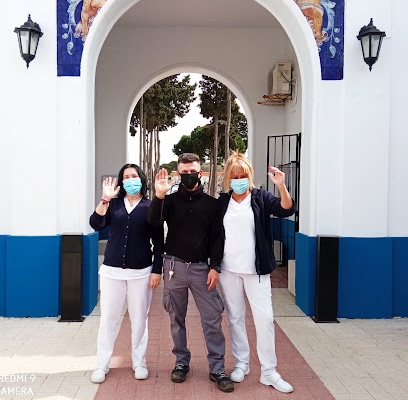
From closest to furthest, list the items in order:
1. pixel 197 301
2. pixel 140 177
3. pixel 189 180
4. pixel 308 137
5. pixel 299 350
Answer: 1. pixel 189 180
2. pixel 197 301
3. pixel 140 177
4. pixel 299 350
5. pixel 308 137

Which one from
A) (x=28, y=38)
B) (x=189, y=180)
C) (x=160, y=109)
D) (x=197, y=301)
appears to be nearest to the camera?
(x=189, y=180)

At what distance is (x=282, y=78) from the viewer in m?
9.38

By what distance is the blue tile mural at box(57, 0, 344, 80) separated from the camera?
229 inches

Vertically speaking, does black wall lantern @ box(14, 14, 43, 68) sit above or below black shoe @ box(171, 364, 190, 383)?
above

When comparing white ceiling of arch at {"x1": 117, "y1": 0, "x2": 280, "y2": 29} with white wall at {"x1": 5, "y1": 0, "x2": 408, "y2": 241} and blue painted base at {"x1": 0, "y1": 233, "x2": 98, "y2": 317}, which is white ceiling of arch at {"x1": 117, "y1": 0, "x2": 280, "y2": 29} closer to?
white wall at {"x1": 5, "y1": 0, "x2": 408, "y2": 241}

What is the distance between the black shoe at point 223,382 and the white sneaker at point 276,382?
29 centimetres

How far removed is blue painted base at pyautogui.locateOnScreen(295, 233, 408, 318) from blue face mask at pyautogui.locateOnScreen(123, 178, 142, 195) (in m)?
2.75

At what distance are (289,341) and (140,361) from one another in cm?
176

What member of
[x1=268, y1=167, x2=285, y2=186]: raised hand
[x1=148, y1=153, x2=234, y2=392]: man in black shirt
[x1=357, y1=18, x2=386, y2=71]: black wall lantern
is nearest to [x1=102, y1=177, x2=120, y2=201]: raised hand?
[x1=148, y1=153, x2=234, y2=392]: man in black shirt

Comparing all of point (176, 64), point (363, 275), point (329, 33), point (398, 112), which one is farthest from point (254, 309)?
point (176, 64)

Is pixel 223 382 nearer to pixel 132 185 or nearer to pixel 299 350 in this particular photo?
pixel 299 350

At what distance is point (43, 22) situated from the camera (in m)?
5.78

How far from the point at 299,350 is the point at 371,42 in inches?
139

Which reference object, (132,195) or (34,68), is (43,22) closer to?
(34,68)
